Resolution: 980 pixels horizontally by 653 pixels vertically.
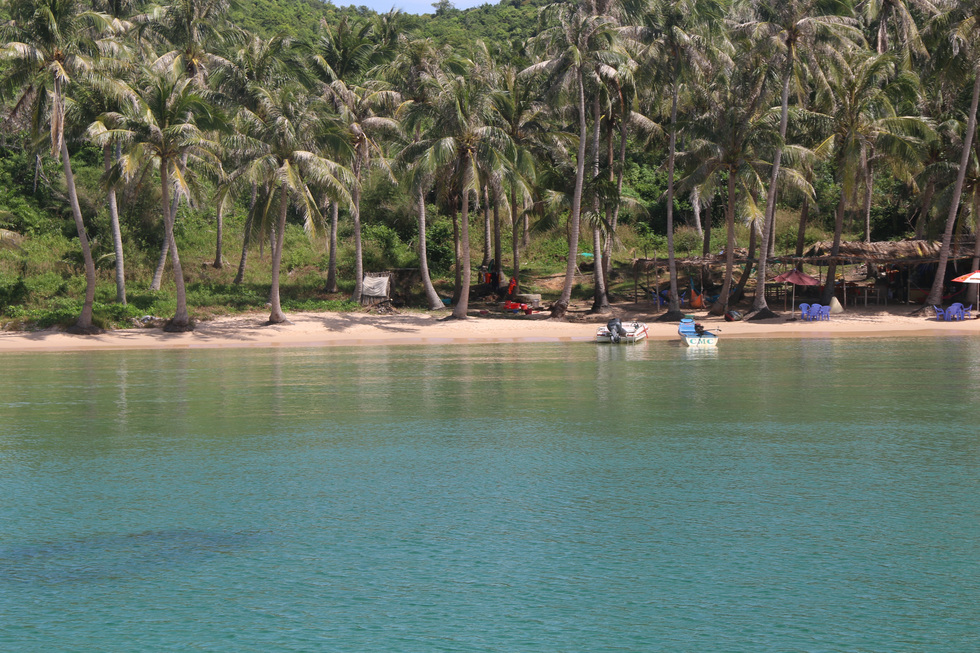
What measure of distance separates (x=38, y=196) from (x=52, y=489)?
40665 millimetres

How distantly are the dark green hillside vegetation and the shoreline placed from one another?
43.7 inches

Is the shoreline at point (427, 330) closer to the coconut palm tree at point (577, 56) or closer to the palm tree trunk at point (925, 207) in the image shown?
the coconut palm tree at point (577, 56)

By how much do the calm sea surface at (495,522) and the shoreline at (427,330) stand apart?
13870 mm

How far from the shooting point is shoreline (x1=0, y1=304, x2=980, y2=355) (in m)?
30.1

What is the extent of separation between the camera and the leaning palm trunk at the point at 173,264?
3022cm

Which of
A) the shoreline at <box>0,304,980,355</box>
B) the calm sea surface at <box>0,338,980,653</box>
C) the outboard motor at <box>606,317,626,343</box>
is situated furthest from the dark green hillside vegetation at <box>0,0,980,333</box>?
the calm sea surface at <box>0,338,980,653</box>

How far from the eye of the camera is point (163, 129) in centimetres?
2948

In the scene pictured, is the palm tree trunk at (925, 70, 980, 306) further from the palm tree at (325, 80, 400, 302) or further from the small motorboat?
the palm tree at (325, 80, 400, 302)

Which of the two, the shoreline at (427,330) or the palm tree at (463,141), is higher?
the palm tree at (463,141)

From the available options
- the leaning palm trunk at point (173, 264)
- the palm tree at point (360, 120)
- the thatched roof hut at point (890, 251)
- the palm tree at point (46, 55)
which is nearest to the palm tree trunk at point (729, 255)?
the thatched roof hut at point (890, 251)

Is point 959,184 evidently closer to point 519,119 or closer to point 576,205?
point 576,205

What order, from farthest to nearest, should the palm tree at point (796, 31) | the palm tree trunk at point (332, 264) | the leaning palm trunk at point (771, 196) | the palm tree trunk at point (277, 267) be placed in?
the palm tree trunk at point (332, 264) < the leaning palm trunk at point (771, 196) < the palm tree at point (796, 31) < the palm tree trunk at point (277, 267)

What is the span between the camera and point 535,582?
6867 mm

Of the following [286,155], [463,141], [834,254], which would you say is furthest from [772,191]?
[286,155]
